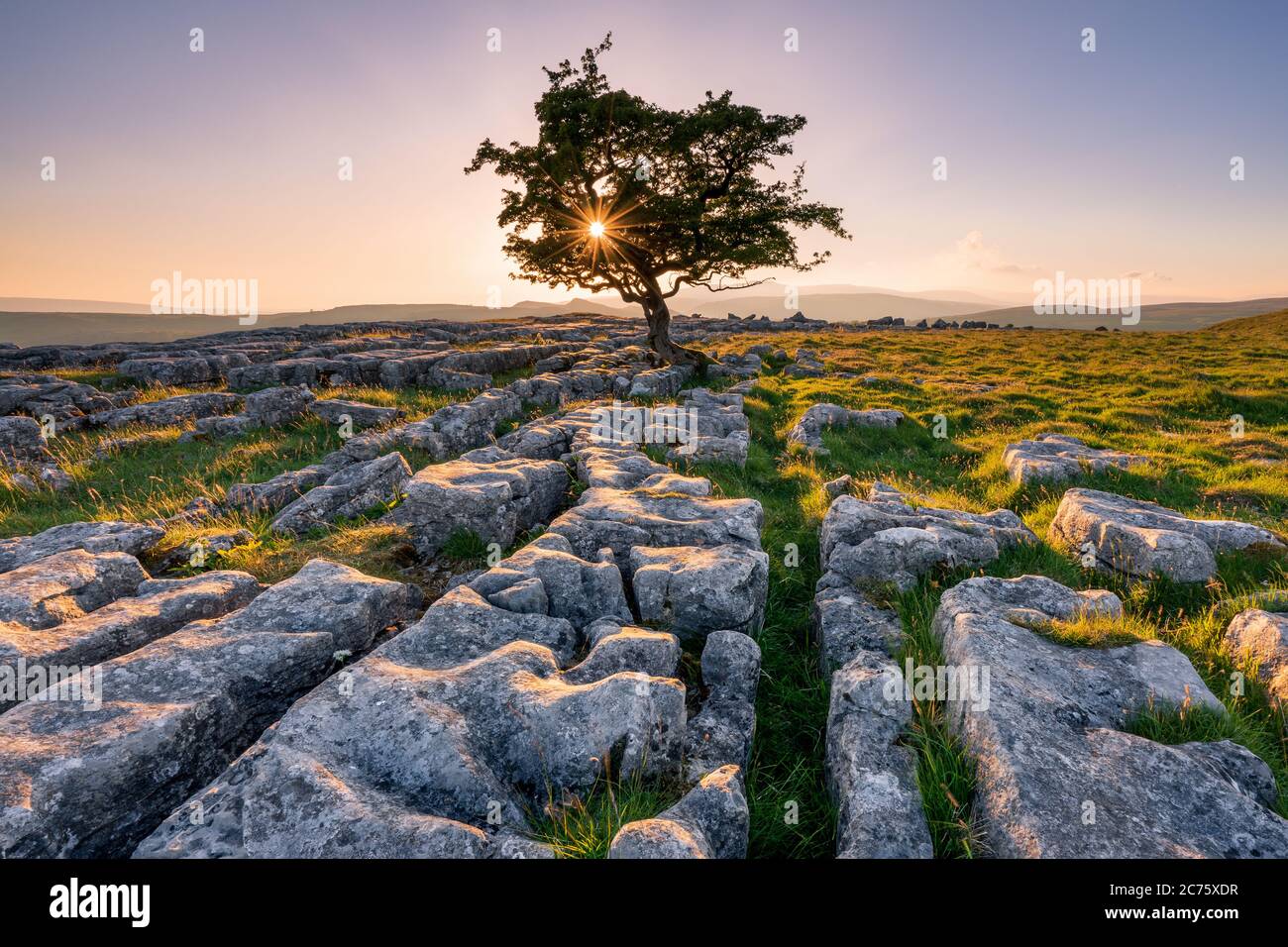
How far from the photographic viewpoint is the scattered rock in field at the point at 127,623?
486 cm

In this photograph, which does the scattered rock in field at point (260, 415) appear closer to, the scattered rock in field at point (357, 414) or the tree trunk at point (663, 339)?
the scattered rock in field at point (357, 414)

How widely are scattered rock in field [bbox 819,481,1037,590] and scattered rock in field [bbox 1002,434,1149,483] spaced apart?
3.29m

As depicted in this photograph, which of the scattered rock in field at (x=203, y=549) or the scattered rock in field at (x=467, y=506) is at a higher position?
the scattered rock in field at (x=467, y=506)

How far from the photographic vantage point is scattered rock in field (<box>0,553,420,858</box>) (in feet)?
11.4

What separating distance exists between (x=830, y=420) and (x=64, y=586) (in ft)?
54.6

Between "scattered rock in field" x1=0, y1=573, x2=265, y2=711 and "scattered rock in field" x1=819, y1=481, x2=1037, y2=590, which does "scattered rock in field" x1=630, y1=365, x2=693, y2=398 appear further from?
"scattered rock in field" x1=0, y1=573, x2=265, y2=711

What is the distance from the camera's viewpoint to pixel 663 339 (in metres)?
30.5

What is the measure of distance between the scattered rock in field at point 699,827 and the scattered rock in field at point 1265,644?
17.0ft

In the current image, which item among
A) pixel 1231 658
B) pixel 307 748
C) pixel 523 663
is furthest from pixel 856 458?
pixel 307 748

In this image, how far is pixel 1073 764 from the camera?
3.97m

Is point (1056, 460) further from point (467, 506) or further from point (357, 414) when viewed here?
point (357, 414)

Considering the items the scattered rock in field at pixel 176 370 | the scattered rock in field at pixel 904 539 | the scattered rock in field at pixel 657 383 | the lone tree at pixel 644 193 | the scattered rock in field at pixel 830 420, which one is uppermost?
the lone tree at pixel 644 193

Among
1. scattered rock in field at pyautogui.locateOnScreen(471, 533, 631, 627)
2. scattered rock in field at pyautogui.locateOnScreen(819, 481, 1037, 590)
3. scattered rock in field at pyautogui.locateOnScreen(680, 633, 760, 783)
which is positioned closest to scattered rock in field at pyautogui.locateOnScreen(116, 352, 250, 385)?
scattered rock in field at pyautogui.locateOnScreen(471, 533, 631, 627)

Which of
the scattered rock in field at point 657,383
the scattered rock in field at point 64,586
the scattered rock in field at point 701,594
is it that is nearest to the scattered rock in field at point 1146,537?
the scattered rock in field at point 701,594
